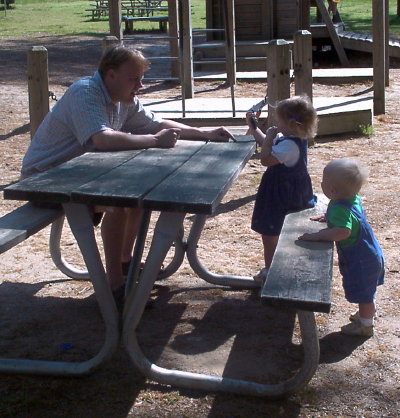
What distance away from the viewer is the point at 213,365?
3.24 meters

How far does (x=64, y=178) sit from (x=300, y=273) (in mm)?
1006

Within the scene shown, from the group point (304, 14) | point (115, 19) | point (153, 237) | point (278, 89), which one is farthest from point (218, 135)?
point (304, 14)

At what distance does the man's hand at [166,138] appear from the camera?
Result: 3790 millimetres

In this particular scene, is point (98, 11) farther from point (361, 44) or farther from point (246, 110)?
point (246, 110)

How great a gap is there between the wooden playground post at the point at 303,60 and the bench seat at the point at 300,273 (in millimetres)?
4153

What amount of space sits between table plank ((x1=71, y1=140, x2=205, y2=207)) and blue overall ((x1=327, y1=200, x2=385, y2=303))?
0.75m

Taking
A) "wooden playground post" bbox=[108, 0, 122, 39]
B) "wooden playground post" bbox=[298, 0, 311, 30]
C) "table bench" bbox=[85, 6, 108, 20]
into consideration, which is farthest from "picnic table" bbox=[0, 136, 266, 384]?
"table bench" bbox=[85, 6, 108, 20]

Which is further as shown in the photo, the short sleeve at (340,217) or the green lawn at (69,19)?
the green lawn at (69,19)

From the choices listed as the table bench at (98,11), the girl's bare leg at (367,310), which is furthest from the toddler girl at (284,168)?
the table bench at (98,11)

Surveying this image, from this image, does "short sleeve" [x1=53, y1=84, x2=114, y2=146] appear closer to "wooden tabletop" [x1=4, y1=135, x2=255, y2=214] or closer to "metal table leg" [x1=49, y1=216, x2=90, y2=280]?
"wooden tabletop" [x1=4, y1=135, x2=255, y2=214]

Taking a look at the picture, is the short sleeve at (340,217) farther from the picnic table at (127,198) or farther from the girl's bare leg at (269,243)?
the girl's bare leg at (269,243)

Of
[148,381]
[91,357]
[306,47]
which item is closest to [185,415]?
[148,381]

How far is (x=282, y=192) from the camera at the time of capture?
3.87 metres

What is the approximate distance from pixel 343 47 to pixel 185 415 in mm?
13647
